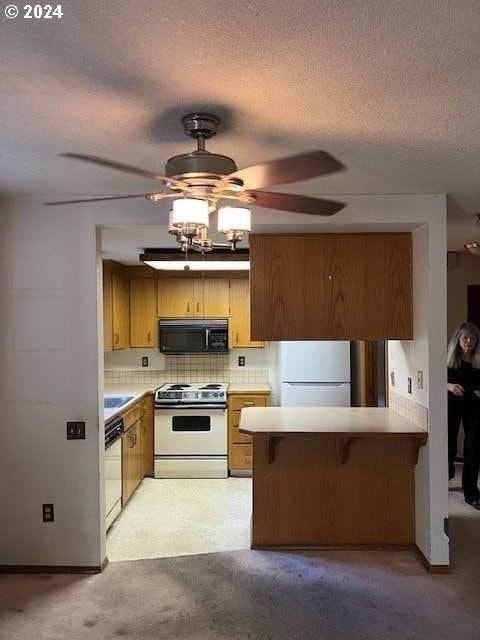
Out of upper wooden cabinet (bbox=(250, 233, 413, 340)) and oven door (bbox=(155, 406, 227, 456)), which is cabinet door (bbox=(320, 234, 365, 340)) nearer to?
upper wooden cabinet (bbox=(250, 233, 413, 340))

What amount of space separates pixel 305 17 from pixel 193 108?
0.59 metres

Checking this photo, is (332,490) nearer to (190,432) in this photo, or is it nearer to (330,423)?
(330,423)

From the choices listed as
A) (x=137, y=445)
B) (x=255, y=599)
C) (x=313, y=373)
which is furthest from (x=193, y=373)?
(x=255, y=599)

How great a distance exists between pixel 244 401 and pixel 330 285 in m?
2.12

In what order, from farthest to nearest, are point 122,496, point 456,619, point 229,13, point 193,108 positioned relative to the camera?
point 122,496, point 456,619, point 193,108, point 229,13

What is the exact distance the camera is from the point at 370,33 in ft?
4.39

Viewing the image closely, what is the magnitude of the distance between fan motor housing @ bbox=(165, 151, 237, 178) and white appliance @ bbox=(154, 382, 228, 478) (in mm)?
A: 3625

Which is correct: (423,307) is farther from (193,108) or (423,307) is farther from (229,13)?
(229,13)

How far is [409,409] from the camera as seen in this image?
3443 millimetres

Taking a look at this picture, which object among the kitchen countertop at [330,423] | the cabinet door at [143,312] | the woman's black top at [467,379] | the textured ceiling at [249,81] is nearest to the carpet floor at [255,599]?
the kitchen countertop at [330,423]

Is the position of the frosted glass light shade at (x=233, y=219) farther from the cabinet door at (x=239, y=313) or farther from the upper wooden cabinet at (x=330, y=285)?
the cabinet door at (x=239, y=313)

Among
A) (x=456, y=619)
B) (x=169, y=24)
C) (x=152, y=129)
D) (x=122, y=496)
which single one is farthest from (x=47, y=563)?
(x=169, y=24)

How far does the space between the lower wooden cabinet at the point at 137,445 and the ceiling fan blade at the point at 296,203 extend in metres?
2.77

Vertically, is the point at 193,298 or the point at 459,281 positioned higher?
the point at 459,281
